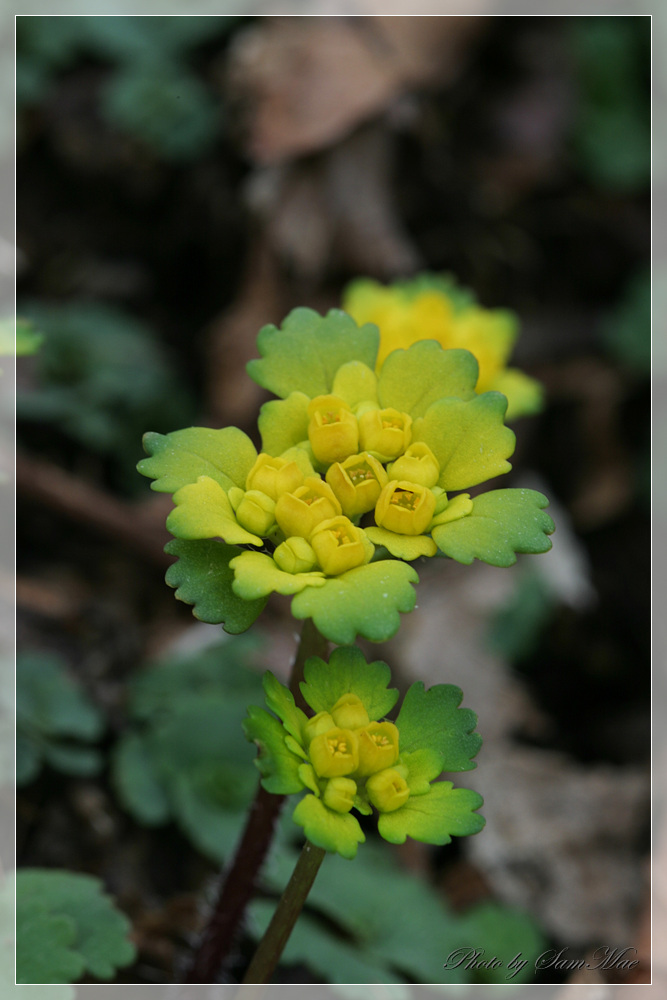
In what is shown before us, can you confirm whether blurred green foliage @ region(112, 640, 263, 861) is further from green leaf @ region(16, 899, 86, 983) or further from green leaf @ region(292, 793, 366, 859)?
green leaf @ region(292, 793, 366, 859)

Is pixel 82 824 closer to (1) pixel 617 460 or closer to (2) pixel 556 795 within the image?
(2) pixel 556 795

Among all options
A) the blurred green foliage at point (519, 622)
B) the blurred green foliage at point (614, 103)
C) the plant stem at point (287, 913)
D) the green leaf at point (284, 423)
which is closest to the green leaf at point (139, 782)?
the plant stem at point (287, 913)

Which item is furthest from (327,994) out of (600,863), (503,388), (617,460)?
(617,460)

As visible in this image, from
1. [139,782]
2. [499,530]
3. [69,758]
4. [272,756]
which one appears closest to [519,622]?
[139,782]

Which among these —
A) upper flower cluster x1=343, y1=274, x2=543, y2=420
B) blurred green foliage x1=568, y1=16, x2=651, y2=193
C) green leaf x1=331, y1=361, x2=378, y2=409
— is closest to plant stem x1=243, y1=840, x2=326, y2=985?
green leaf x1=331, y1=361, x2=378, y2=409

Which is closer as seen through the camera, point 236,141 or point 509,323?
point 509,323
